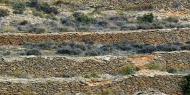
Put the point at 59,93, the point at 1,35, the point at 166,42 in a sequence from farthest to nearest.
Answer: the point at 166,42 < the point at 1,35 < the point at 59,93

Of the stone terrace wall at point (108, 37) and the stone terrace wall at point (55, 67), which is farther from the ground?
the stone terrace wall at point (55, 67)

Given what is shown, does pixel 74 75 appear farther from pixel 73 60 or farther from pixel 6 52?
pixel 6 52

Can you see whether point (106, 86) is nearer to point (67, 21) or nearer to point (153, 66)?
point (153, 66)

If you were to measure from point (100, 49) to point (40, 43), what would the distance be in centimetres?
258

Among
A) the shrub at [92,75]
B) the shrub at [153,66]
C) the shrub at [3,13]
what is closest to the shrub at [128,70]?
the shrub at [153,66]

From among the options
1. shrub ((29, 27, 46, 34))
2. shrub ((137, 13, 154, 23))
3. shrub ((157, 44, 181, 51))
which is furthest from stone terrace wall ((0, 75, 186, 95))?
shrub ((137, 13, 154, 23))

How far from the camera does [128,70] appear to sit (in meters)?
21.5

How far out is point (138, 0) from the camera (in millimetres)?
32625

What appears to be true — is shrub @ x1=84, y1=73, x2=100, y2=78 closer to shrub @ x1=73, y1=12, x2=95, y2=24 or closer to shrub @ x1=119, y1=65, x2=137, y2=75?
shrub @ x1=119, y1=65, x2=137, y2=75

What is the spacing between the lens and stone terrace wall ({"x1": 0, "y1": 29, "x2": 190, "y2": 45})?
25.1 m

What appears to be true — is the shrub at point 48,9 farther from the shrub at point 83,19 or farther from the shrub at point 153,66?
the shrub at point 153,66

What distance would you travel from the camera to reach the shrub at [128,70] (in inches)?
838

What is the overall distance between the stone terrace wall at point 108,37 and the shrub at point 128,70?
14.2 ft

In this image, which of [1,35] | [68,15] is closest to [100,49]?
[1,35]
